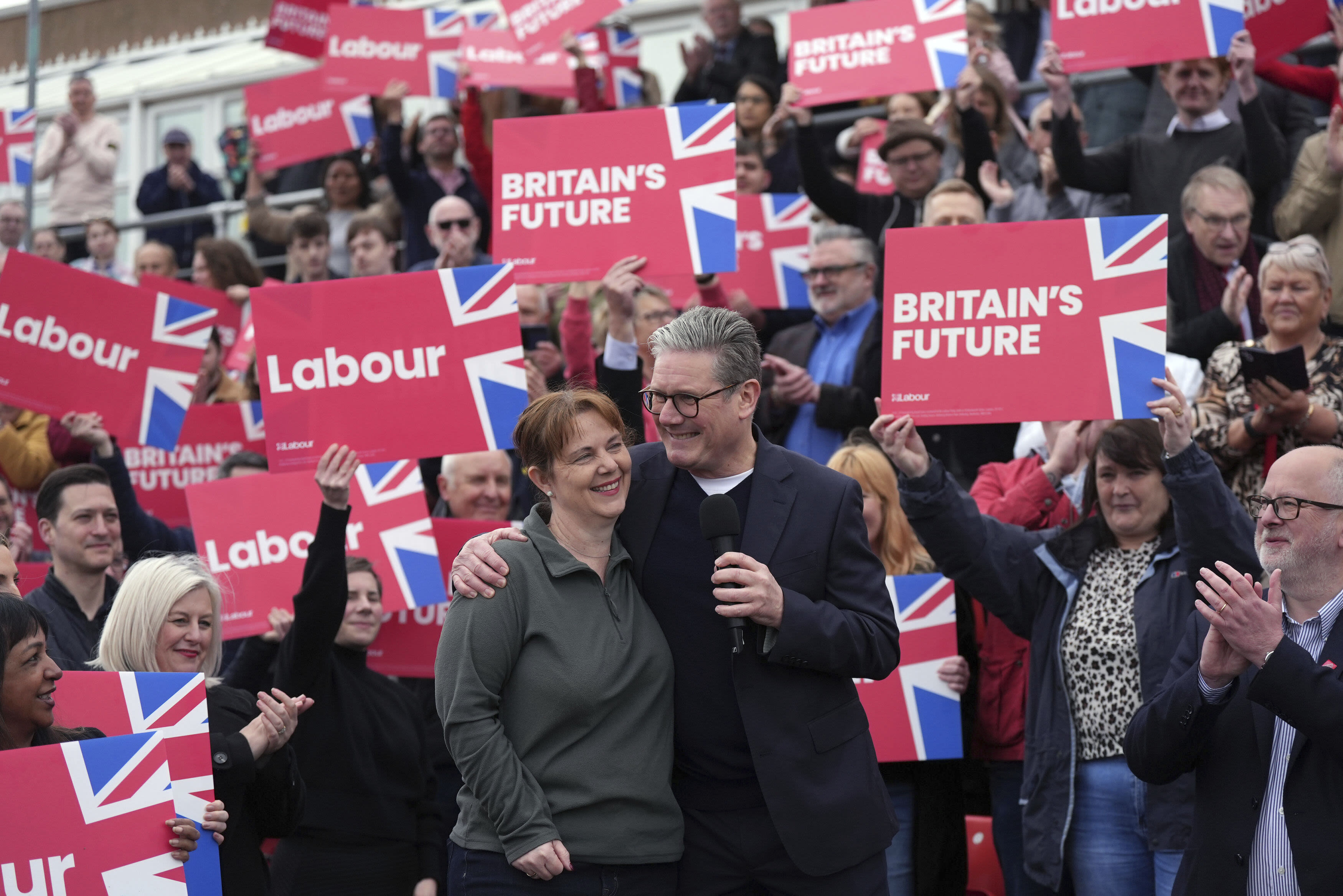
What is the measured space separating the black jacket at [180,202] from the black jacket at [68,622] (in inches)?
353

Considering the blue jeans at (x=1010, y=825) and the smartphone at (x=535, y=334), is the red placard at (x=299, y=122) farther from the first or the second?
the blue jeans at (x=1010, y=825)

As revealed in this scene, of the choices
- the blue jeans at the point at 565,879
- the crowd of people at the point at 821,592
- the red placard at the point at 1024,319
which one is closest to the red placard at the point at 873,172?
the crowd of people at the point at 821,592

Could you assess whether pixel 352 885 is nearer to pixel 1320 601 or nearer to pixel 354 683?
pixel 354 683

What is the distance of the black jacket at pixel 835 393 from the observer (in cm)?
684

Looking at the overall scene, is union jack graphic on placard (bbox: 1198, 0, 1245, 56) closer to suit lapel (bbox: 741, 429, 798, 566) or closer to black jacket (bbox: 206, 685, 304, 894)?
suit lapel (bbox: 741, 429, 798, 566)

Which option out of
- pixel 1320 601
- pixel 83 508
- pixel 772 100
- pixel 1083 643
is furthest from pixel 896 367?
pixel 772 100

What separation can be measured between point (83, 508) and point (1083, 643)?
3.54 m

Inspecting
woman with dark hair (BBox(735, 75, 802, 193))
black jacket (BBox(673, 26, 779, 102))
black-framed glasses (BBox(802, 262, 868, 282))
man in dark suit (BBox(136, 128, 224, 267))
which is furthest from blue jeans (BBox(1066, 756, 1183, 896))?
man in dark suit (BBox(136, 128, 224, 267))

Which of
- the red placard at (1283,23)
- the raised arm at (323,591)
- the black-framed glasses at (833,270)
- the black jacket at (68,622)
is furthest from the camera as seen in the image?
the red placard at (1283,23)

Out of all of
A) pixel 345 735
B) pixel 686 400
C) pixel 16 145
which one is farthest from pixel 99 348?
pixel 16 145

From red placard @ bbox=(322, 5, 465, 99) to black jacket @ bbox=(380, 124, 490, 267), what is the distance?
1.87ft

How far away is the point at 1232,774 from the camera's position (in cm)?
404

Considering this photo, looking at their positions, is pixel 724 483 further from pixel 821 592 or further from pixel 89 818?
pixel 89 818

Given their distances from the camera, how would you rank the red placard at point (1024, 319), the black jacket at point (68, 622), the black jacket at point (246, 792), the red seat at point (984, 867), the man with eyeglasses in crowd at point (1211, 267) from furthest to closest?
the man with eyeglasses in crowd at point (1211, 267) → the red seat at point (984, 867) → the black jacket at point (68, 622) → the red placard at point (1024, 319) → the black jacket at point (246, 792)
